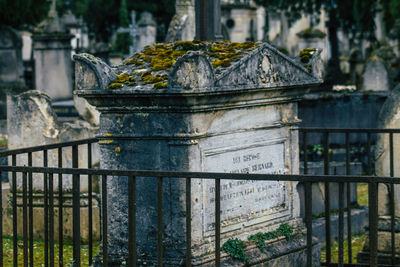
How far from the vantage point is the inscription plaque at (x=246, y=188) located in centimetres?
607

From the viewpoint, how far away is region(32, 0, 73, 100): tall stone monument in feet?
68.5

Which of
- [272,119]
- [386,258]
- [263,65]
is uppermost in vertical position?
[263,65]

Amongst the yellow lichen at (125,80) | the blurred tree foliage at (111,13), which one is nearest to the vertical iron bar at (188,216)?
the yellow lichen at (125,80)

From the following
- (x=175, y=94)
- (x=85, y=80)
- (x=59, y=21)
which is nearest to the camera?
(x=175, y=94)

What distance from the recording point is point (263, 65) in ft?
20.9

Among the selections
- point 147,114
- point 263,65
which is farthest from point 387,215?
point 147,114

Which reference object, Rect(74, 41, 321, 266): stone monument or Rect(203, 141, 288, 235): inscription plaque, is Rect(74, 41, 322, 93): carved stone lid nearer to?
Rect(74, 41, 321, 266): stone monument

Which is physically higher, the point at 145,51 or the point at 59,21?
the point at 59,21

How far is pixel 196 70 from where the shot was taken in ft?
18.6

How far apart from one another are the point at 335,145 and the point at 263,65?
8854 mm

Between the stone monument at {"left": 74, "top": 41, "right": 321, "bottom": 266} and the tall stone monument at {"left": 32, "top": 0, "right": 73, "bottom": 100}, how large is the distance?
14.6 meters

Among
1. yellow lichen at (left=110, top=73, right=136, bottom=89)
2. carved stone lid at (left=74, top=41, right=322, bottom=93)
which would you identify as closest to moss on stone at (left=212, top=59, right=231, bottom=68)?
carved stone lid at (left=74, top=41, right=322, bottom=93)

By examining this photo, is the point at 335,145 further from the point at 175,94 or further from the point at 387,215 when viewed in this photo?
the point at 175,94

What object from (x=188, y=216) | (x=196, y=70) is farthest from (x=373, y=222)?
(x=196, y=70)
